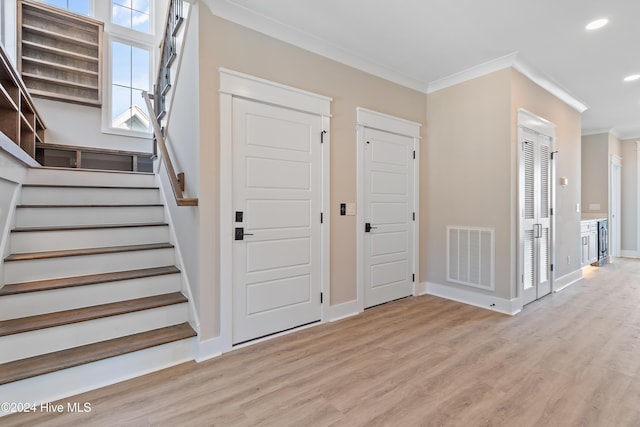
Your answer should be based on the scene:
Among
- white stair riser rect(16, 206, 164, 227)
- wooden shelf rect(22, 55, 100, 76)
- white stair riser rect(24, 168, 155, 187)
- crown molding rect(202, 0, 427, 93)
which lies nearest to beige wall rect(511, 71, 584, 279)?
crown molding rect(202, 0, 427, 93)

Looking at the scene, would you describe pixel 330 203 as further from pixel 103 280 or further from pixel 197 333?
pixel 103 280

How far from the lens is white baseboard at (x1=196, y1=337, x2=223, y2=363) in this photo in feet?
7.82

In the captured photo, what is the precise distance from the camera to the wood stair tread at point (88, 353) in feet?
5.94

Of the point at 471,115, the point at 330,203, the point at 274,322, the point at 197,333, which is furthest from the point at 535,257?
the point at 197,333

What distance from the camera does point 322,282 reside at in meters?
3.15

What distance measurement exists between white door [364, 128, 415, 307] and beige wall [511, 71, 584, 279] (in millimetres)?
1631

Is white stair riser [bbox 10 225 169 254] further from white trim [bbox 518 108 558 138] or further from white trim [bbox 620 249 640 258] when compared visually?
white trim [bbox 620 249 640 258]

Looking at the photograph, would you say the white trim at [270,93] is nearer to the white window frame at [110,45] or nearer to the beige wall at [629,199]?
the white window frame at [110,45]

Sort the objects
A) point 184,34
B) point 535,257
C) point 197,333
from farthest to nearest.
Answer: point 535,257, point 184,34, point 197,333

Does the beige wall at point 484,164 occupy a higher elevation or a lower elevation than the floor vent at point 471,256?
higher

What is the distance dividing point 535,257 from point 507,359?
203cm

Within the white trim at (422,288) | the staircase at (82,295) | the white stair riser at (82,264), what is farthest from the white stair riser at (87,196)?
the white trim at (422,288)

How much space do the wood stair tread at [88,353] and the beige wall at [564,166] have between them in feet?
14.7

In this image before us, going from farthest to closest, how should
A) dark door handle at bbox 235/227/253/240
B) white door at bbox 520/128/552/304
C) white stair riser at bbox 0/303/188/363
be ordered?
white door at bbox 520/128/552/304 < dark door handle at bbox 235/227/253/240 < white stair riser at bbox 0/303/188/363
